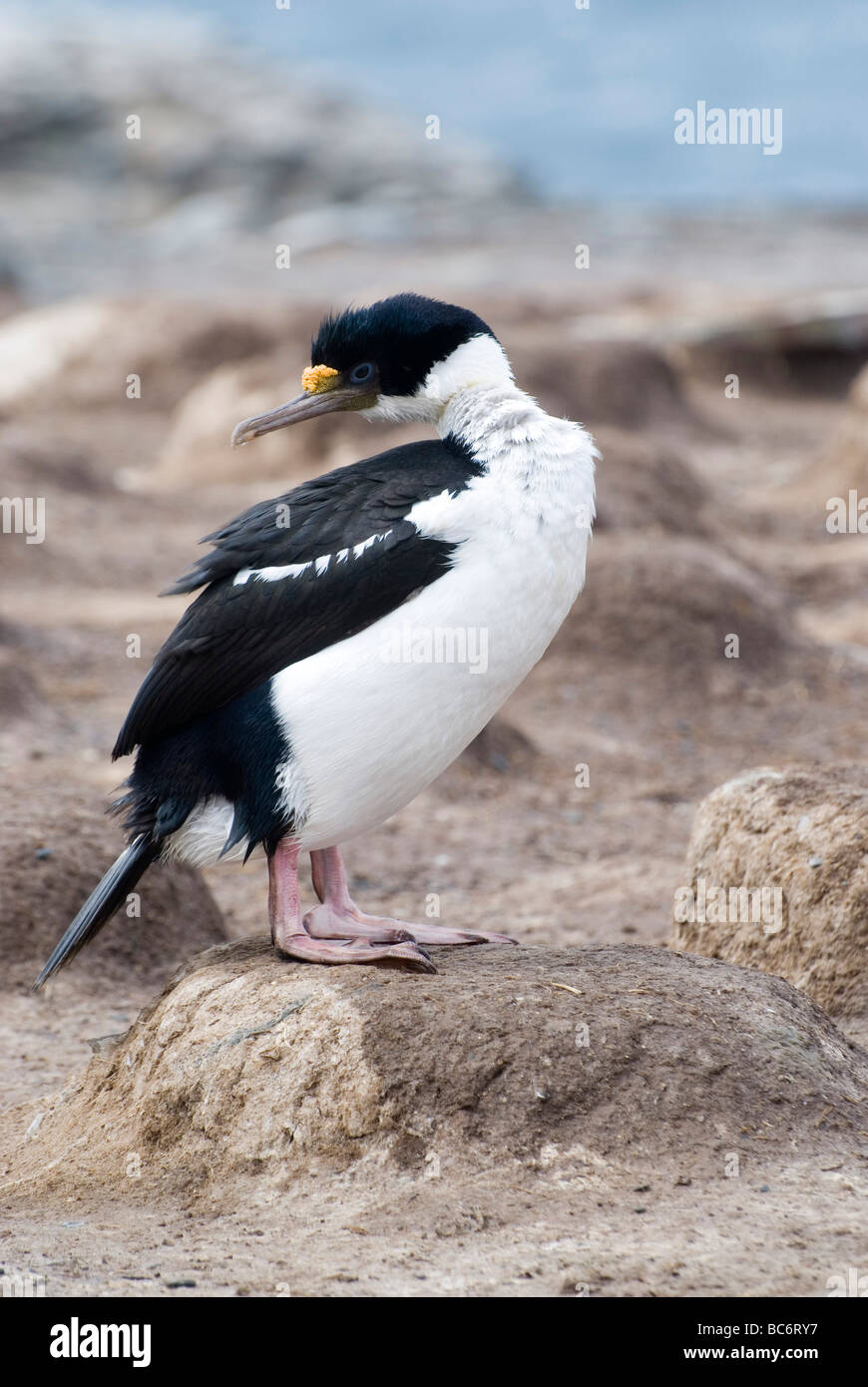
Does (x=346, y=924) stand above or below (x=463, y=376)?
below

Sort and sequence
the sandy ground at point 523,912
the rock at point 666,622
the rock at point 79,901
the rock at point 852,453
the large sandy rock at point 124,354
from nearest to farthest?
the sandy ground at point 523,912
the rock at point 79,901
the rock at point 666,622
the rock at point 852,453
the large sandy rock at point 124,354

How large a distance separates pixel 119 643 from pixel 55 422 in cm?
1107

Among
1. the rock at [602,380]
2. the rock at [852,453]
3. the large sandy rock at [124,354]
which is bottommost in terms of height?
the rock at [852,453]

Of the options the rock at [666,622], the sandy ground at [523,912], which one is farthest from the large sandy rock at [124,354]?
the rock at [666,622]

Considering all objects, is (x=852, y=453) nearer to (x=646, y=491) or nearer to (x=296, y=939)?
(x=646, y=491)

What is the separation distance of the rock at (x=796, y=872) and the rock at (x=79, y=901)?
207 cm

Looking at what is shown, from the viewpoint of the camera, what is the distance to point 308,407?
4762 mm

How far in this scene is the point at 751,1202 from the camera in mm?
3674

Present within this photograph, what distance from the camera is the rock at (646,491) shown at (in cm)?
1340

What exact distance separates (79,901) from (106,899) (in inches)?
75.0

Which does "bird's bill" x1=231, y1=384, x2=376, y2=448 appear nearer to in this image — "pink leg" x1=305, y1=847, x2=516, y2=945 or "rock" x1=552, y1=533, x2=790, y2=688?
"pink leg" x1=305, y1=847, x2=516, y2=945

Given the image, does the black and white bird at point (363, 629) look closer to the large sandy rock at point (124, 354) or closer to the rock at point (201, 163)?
the large sandy rock at point (124, 354)

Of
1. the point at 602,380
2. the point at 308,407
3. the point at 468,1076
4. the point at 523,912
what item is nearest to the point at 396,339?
the point at 308,407
